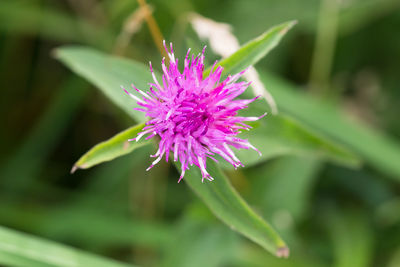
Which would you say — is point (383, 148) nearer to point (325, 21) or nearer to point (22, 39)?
point (325, 21)

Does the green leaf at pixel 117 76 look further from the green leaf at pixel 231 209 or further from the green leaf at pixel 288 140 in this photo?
the green leaf at pixel 288 140

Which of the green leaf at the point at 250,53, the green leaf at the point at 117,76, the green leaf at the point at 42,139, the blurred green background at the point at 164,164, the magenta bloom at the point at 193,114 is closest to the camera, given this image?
the magenta bloom at the point at 193,114

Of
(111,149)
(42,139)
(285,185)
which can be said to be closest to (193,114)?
(111,149)

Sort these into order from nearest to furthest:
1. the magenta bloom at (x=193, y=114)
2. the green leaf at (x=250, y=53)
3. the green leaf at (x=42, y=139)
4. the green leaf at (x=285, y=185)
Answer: the magenta bloom at (x=193, y=114) < the green leaf at (x=250, y=53) < the green leaf at (x=285, y=185) < the green leaf at (x=42, y=139)

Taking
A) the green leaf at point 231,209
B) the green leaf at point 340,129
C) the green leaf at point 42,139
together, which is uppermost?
the green leaf at point 231,209

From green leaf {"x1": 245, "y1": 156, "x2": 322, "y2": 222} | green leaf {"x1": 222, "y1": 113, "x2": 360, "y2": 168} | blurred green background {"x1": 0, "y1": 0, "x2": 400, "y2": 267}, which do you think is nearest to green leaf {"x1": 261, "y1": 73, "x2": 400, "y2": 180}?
blurred green background {"x1": 0, "y1": 0, "x2": 400, "y2": 267}

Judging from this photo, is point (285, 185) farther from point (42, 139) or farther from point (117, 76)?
point (42, 139)

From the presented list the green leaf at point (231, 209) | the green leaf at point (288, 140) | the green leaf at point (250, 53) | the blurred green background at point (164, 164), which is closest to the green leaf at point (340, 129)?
the blurred green background at point (164, 164)
